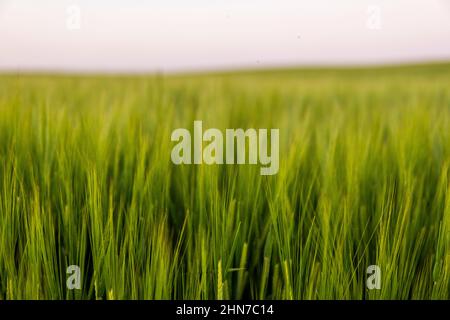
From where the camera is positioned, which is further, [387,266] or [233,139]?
[233,139]

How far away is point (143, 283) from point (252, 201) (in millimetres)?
212

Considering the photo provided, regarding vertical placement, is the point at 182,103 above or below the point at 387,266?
above

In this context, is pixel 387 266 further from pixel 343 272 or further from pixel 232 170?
pixel 232 170

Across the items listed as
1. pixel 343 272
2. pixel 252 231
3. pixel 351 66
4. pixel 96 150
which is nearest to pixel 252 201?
pixel 252 231

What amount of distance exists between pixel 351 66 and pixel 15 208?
16148 mm

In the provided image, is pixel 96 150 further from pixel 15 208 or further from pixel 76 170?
pixel 15 208

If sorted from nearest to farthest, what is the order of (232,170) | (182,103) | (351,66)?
(232,170), (182,103), (351,66)

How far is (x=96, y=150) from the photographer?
83 centimetres

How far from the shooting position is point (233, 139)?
32.1 inches
